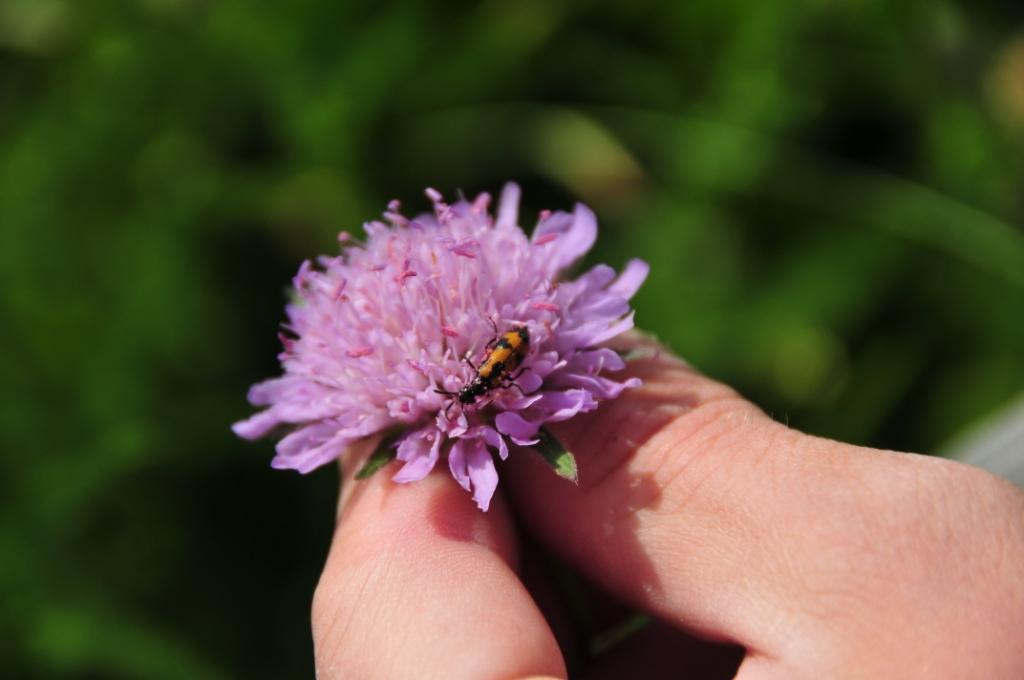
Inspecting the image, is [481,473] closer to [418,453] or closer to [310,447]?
[418,453]

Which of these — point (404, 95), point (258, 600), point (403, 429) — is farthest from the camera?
point (404, 95)

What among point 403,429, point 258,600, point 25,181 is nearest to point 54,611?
point 258,600

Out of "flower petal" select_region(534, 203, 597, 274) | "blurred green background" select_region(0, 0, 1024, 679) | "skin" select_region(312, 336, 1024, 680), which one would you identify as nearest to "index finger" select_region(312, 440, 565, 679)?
"skin" select_region(312, 336, 1024, 680)

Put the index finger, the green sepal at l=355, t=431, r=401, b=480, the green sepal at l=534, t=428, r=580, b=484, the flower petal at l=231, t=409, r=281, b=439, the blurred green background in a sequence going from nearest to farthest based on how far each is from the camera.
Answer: the index finger
the green sepal at l=534, t=428, r=580, b=484
the green sepal at l=355, t=431, r=401, b=480
the flower petal at l=231, t=409, r=281, b=439
the blurred green background

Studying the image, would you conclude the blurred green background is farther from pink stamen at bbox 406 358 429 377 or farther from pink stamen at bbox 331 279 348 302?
pink stamen at bbox 406 358 429 377

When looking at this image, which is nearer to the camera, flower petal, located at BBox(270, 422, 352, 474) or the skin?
the skin

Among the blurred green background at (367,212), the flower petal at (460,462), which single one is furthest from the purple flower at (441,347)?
the blurred green background at (367,212)

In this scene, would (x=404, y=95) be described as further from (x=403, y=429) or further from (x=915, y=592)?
(x=915, y=592)
